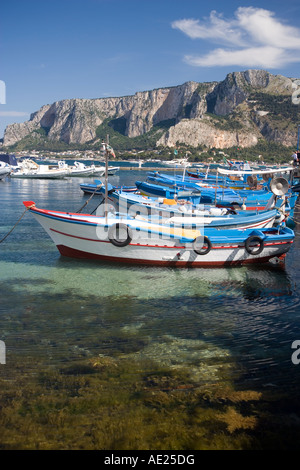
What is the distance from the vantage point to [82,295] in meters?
14.0

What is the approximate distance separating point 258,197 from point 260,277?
21.1m

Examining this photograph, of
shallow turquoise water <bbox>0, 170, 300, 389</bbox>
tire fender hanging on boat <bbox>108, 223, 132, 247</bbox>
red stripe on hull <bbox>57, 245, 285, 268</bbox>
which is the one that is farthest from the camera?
red stripe on hull <bbox>57, 245, 285, 268</bbox>

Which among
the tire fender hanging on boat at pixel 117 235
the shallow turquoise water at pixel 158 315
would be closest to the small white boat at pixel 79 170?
the shallow turquoise water at pixel 158 315

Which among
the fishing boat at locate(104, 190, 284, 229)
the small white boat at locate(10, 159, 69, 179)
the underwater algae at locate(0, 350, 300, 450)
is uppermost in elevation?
the small white boat at locate(10, 159, 69, 179)

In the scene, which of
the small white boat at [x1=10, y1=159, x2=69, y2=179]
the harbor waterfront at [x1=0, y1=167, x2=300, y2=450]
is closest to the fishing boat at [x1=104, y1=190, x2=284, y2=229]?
the harbor waterfront at [x1=0, y1=167, x2=300, y2=450]

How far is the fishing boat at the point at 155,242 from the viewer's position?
1722 centimetres

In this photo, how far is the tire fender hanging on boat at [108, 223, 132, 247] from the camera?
17031 millimetres

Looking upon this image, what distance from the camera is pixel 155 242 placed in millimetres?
17297

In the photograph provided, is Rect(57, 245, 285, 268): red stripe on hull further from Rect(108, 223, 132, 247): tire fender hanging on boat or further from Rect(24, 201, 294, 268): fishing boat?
Rect(108, 223, 132, 247): tire fender hanging on boat

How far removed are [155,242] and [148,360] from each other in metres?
8.56

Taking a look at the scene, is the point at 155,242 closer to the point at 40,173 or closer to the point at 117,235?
the point at 117,235

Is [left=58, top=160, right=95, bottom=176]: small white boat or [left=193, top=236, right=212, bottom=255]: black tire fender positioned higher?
[left=58, top=160, right=95, bottom=176]: small white boat
